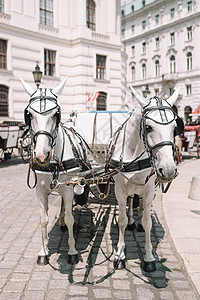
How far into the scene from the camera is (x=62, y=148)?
4016mm

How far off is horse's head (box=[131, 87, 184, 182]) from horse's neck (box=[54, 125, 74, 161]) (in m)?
1.28

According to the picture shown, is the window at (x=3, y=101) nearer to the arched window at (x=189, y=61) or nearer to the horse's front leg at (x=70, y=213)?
the horse's front leg at (x=70, y=213)

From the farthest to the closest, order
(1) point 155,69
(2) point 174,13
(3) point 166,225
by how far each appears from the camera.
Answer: (1) point 155,69 → (2) point 174,13 → (3) point 166,225

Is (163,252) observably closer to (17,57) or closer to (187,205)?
(187,205)

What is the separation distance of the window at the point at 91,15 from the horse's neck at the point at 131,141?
22058mm

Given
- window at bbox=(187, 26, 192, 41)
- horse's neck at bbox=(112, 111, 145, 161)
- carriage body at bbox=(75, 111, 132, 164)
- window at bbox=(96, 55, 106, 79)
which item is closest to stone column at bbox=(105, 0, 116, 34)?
window at bbox=(96, 55, 106, 79)

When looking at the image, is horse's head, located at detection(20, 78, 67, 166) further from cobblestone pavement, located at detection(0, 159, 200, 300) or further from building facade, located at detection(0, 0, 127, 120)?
building facade, located at detection(0, 0, 127, 120)

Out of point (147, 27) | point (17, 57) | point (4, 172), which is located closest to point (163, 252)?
point (4, 172)

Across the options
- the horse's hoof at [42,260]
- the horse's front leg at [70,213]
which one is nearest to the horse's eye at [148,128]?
the horse's front leg at [70,213]

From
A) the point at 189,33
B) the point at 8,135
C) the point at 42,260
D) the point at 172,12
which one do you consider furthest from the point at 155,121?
the point at 172,12

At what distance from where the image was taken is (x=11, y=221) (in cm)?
588

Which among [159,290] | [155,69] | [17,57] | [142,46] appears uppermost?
[142,46]

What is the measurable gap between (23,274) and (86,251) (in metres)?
1.08

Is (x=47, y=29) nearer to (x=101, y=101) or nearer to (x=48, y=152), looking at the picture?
(x=101, y=101)
